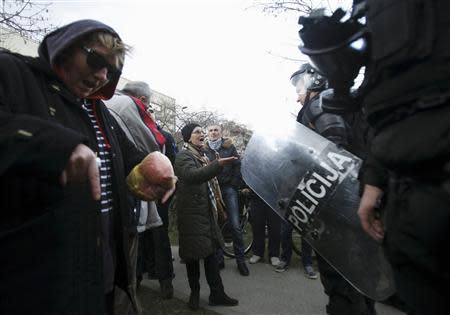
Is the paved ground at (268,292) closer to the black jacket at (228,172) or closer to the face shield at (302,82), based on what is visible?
A: the black jacket at (228,172)

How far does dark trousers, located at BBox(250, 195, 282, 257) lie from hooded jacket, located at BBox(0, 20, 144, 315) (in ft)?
14.1

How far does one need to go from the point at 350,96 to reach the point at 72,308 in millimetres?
1238

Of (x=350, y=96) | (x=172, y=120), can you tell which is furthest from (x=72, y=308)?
(x=172, y=120)

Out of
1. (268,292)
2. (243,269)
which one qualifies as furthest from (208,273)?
(243,269)

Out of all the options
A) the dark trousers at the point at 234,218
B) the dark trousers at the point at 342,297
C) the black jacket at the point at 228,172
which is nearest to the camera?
the dark trousers at the point at 342,297

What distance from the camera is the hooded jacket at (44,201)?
0.96m

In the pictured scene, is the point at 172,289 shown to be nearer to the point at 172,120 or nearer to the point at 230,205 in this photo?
the point at 230,205

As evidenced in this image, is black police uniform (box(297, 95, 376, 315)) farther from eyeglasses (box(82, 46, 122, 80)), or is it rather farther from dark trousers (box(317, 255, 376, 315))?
eyeglasses (box(82, 46, 122, 80))

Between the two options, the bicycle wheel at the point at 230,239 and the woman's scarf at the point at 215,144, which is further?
the bicycle wheel at the point at 230,239

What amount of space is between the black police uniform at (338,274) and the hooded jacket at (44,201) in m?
1.49

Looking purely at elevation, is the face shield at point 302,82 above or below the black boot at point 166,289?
above

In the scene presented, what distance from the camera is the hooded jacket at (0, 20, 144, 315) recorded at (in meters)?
0.96

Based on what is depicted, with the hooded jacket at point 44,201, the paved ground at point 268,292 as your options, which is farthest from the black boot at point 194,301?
the hooded jacket at point 44,201

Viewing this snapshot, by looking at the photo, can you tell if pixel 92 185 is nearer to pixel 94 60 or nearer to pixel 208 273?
pixel 94 60
